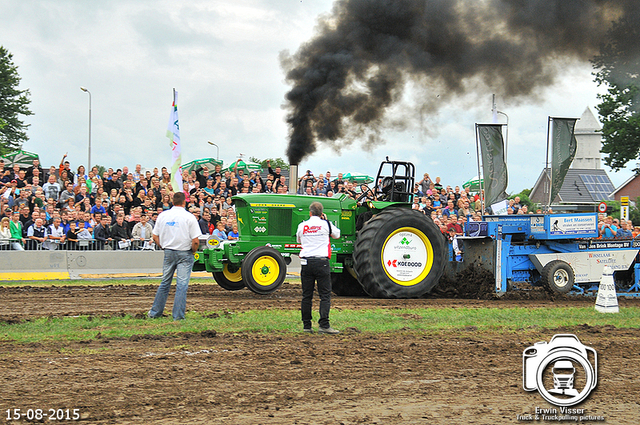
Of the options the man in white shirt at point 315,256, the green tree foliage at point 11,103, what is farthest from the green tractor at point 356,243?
the green tree foliage at point 11,103

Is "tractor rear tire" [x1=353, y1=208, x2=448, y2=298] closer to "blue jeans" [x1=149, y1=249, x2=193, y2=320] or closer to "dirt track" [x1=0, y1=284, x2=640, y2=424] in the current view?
"dirt track" [x1=0, y1=284, x2=640, y2=424]

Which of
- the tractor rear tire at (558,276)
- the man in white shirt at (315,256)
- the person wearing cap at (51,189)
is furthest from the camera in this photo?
the person wearing cap at (51,189)

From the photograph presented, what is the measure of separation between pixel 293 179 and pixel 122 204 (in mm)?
5479

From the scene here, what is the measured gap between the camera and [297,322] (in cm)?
862

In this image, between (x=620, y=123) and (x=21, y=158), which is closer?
(x=21, y=158)

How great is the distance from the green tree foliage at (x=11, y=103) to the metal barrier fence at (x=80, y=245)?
147ft

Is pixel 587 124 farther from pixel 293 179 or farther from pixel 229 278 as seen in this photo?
pixel 229 278

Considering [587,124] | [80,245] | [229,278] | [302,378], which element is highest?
[587,124]

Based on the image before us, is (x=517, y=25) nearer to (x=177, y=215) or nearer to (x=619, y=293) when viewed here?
(x=619, y=293)

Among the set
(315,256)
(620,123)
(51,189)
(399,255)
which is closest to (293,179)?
(399,255)

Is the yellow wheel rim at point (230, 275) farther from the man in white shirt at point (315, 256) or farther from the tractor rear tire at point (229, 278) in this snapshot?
the man in white shirt at point (315, 256)

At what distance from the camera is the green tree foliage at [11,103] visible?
186 feet

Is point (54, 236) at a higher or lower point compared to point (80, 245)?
higher

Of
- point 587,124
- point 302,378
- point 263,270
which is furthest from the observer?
point 587,124
